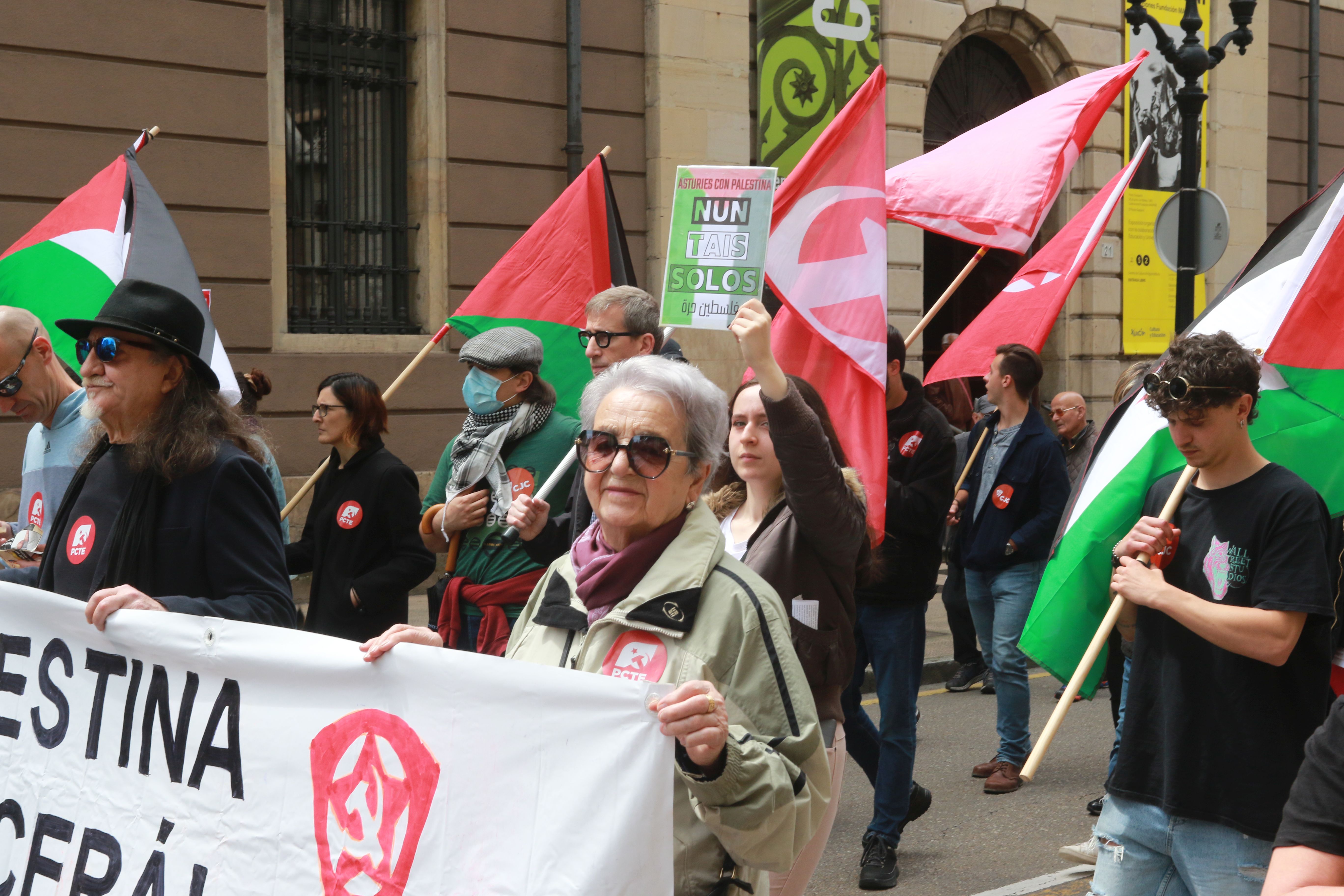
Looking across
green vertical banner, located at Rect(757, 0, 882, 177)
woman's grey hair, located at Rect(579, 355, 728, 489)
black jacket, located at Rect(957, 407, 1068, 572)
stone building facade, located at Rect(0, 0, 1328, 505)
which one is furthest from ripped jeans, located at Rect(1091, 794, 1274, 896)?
green vertical banner, located at Rect(757, 0, 882, 177)

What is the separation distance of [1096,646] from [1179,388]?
71cm

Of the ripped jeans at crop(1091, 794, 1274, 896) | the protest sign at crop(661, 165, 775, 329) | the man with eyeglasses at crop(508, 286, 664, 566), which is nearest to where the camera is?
the ripped jeans at crop(1091, 794, 1274, 896)

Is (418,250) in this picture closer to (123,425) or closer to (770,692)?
(123,425)

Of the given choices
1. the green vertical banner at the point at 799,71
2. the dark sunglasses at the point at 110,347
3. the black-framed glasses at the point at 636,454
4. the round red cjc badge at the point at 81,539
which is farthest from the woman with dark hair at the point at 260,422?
the green vertical banner at the point at 799,71

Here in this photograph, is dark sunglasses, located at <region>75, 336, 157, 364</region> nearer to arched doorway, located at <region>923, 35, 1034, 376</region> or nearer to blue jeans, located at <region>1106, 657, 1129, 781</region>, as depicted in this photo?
blue jeans, located at <region>1106, 657, 1129, 781</region>

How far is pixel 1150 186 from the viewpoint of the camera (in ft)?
59.0

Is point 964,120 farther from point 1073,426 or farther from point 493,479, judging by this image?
point 493,479

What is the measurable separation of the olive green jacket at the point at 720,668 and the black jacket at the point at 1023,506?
4485mm

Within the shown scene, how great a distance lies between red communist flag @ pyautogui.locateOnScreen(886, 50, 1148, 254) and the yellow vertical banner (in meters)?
11.7

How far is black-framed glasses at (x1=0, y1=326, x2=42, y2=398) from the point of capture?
14.1ft

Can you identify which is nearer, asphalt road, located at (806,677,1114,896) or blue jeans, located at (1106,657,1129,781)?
blue jeans, located at (1106,657,1129,781)

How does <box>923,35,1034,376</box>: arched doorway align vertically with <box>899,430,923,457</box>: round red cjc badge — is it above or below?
above

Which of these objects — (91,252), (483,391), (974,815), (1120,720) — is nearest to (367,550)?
(483,391)

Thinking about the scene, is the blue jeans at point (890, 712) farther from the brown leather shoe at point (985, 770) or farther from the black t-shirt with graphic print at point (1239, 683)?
the black t-shirt with graphic print at point (1239, 683)
